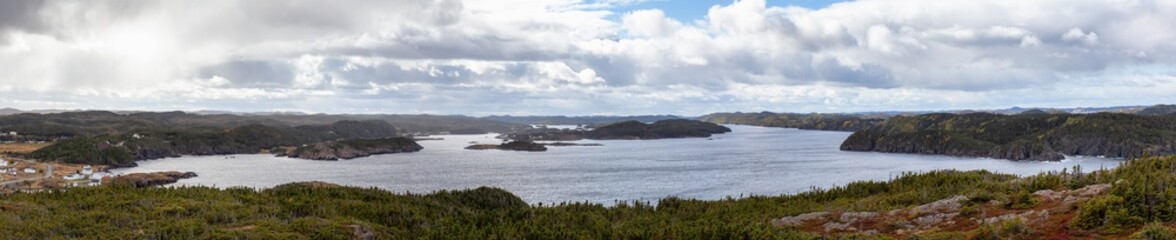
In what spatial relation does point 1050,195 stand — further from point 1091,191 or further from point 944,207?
point 944,207

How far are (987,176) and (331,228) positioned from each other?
83661mm

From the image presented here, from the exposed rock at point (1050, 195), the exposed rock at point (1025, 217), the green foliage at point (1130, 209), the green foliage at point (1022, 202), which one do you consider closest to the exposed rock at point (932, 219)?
the green foliage at point (1022, 202)

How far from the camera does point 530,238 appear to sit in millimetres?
74375

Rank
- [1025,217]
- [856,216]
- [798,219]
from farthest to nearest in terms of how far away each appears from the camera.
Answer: [798,219] < [856,216] < [1025,217]

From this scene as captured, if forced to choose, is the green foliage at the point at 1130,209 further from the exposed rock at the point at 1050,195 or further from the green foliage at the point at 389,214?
the green foliage at the point at 389,214

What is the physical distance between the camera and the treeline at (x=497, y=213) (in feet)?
158

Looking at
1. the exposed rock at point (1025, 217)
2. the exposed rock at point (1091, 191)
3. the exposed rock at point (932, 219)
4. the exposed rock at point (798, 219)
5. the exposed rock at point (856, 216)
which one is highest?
the exposed rock at point (1091, 191)

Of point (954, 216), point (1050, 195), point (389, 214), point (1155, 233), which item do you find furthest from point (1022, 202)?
point (389, 214)

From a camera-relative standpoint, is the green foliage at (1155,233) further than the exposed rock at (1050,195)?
No

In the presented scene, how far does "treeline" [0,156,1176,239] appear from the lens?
48.2 meters

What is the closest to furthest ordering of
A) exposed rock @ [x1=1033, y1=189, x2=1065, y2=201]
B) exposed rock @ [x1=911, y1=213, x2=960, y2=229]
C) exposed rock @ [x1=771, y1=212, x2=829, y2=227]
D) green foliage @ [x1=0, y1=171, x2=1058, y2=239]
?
1. exposed rock @ [x1=1033, y1=189, x2=1065, y2=201]
2. exposed rock @ [x1=911, y1=213, x2=960, y2=229]
3. green foliage @ [x1=0, y1=171, x2=1058, y2=239]
4. exposed rock @ [x1=771, y1=212, x2=829, y2=227]

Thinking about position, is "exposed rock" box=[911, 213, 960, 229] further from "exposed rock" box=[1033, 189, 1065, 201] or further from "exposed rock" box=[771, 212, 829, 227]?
"exposed rock" box=[771, 212, 829, 227]

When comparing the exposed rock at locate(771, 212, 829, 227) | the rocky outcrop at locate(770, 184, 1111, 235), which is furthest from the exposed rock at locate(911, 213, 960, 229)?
the exposed rock at locate(771, 212, 829, 227)

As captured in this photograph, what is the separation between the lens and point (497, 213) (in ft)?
319
